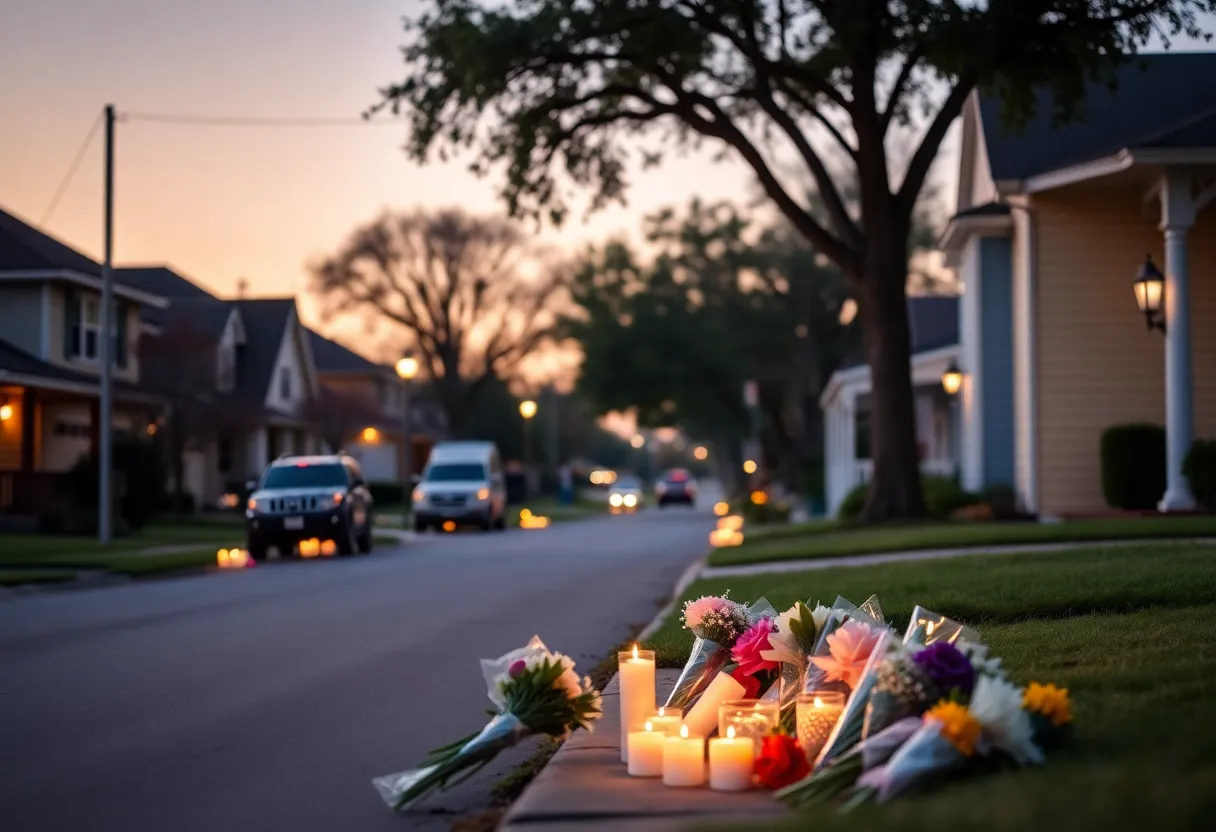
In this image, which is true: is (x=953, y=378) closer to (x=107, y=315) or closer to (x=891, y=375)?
(x=891, y=375)

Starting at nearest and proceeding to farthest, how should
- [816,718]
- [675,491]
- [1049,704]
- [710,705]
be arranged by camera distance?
[1049,704], [816,718], [710,705], [675,491]

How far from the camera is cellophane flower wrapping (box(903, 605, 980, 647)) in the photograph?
7262mm

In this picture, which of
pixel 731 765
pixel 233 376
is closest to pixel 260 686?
pixel 731 765

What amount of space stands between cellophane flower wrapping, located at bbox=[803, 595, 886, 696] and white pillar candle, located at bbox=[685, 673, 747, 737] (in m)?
0.35

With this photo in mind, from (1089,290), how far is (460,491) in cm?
1971

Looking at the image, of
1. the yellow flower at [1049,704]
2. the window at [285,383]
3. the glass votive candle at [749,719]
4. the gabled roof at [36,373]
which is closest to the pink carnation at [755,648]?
the glass votive candle at [749,719]

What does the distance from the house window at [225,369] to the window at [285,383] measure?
2.21 m

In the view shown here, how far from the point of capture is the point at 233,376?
51750mm

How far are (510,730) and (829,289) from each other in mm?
60695

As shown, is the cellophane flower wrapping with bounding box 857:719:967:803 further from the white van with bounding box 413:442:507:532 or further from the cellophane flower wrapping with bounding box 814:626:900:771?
the white van with bounding box 413:442:507:532

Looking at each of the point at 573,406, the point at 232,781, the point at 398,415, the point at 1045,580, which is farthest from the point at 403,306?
the point at 232,781

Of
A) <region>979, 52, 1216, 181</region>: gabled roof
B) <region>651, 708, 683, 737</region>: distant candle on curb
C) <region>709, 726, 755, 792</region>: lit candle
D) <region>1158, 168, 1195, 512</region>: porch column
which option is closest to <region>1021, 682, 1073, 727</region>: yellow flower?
<region>709, 726, 755, 792</region>: lit candle

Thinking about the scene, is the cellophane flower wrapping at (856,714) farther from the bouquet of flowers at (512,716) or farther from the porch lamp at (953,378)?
the porch lamp at (953,378)

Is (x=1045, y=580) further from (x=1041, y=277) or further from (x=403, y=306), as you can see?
(x=403, y=306)
